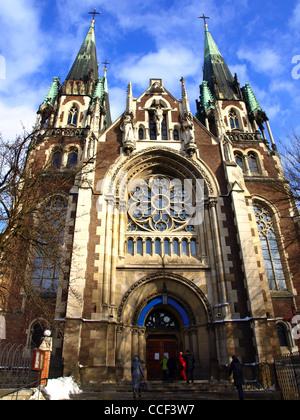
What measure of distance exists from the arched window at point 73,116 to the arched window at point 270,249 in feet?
47.4

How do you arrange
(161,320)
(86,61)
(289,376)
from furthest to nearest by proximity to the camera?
(86,61)
(161,320)
(289,376)

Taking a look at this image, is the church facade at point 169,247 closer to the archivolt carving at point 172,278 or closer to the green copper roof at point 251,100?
the archivolt carving at point 172,278

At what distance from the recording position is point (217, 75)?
28.1 metres

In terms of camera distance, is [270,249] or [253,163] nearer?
[270,249]

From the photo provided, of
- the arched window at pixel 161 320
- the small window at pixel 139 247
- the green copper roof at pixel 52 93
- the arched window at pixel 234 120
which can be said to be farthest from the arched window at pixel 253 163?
the green copper roof at pixel 52 93

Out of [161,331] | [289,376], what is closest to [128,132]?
[161,331]

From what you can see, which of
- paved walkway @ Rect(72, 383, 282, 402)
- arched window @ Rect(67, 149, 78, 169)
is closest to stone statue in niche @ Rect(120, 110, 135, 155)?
arched window @ Rect(67, 149, 78, 169)

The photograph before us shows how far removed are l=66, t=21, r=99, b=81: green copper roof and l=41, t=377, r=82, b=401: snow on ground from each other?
77.3 ft

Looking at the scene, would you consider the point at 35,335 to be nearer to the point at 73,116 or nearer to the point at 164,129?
the point at 164,129

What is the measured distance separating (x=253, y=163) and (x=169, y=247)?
28.9 feet

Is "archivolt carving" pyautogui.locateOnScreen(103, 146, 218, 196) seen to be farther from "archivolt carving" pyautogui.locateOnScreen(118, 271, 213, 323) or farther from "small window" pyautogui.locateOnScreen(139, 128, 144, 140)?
"archivolt carving" pyautogui.locateOnScreen(118, 271, 213, 323)

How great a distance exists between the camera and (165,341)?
1527cm
